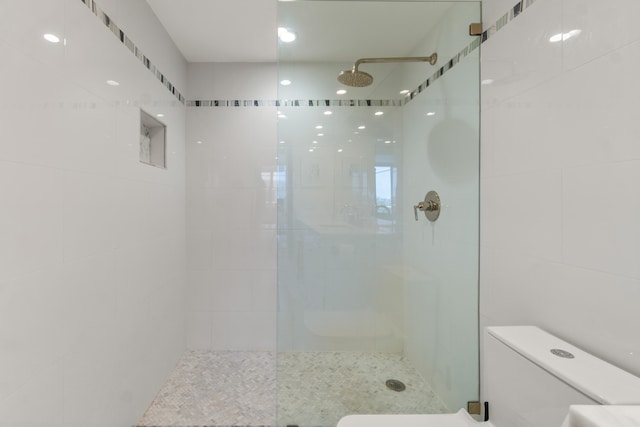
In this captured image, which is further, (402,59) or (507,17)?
(402,59)

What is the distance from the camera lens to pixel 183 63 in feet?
7.30

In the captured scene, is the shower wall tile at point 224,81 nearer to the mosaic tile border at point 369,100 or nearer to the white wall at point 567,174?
the mosaic tile border at point 369,100

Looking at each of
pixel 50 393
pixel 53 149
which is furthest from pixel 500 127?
pixel 50 393

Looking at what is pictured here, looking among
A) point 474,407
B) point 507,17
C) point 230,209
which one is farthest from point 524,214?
A: point 230,209

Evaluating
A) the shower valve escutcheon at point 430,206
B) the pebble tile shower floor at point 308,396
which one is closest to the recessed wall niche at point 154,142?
the pebble tile shower floor at point 308,396

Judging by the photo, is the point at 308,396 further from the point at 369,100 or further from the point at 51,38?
the point at 51,38

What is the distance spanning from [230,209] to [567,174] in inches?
79.8

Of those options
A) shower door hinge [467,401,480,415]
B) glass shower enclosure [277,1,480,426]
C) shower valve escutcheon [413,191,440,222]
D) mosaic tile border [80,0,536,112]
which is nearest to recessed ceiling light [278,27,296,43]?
glass shower enclosure [277,1,480,426]

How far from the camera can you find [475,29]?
4.41ft

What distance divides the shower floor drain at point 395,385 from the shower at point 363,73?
4.94ft

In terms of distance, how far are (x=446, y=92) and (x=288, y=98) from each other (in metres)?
Result: 0.81

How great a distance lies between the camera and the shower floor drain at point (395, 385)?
147cm

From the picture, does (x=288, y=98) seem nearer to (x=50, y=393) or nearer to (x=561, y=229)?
(x=561, y=229)

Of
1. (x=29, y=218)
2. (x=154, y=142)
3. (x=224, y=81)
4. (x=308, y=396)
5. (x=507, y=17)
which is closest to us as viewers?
(x=29, y=218)
